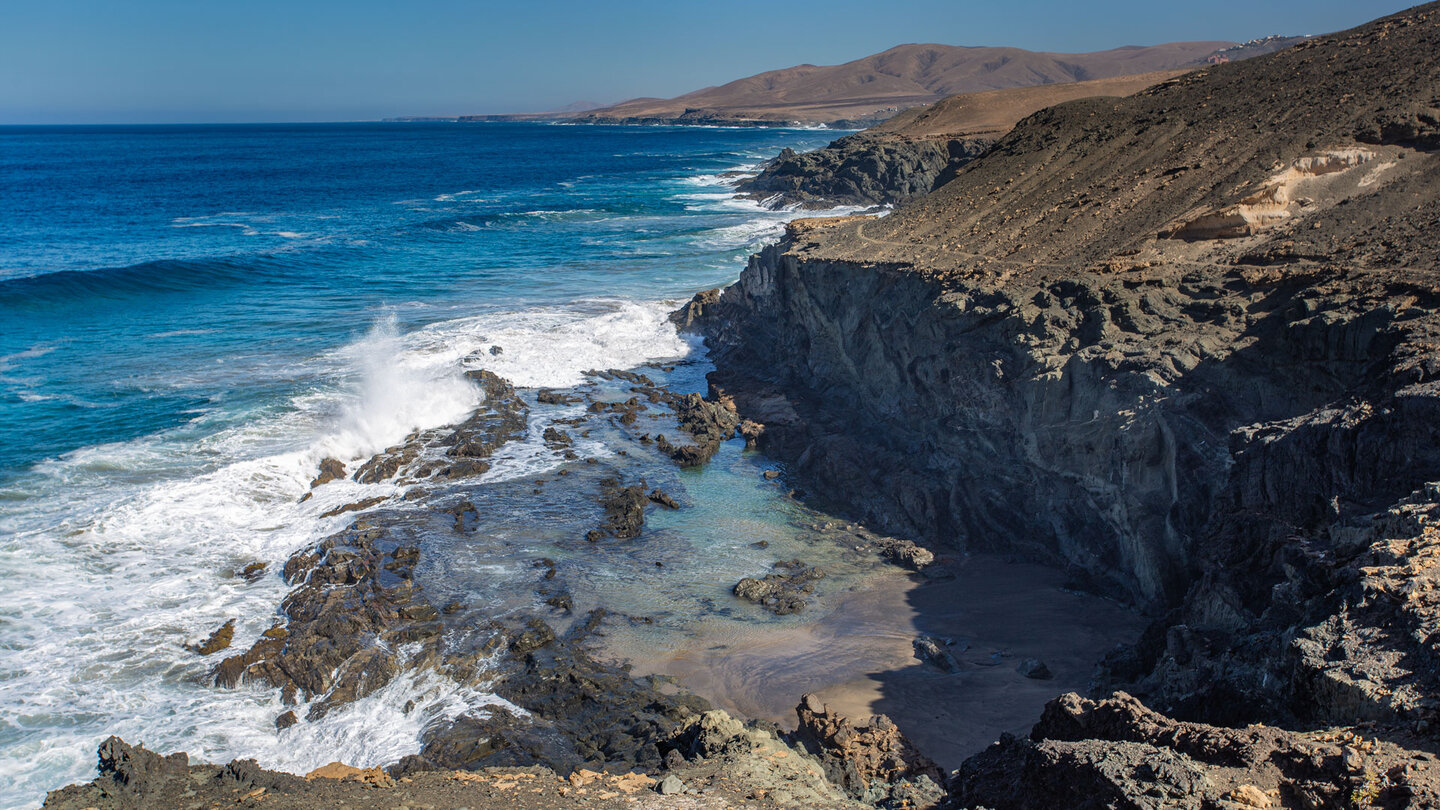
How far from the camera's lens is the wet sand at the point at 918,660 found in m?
10.2

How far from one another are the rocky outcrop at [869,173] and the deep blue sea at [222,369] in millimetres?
3987

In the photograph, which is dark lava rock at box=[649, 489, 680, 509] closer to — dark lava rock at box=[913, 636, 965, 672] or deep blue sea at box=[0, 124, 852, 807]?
deep blue sea at box=[0, 124, 852, 807]

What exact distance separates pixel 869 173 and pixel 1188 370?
4477 centimetres

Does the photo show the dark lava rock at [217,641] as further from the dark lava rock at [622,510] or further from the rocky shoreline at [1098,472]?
the dark lava rock at [622,510]

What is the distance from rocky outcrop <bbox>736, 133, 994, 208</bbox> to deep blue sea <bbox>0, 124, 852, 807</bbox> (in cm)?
399

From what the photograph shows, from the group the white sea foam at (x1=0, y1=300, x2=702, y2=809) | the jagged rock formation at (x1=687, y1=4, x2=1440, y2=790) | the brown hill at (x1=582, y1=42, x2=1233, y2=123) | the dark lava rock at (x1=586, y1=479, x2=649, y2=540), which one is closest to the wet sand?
the jagged rock formation at (x1=687, y1=4, x2=1440, y2=790)

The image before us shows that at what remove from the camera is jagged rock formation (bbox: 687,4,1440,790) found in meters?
7.08

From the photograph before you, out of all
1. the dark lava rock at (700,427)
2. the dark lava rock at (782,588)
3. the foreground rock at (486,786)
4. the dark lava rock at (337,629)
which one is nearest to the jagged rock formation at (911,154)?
the dark lava rock at (700,427)

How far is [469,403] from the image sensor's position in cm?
2123

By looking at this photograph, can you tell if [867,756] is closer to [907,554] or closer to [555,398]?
[907,554]

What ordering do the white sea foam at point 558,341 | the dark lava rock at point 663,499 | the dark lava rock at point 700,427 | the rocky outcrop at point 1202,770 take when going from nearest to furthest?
the rocky outcrop at point 1202,770, the dark lava rock at point 663,499, the dark lava rock at point 700,427, the white sea foam at point 558,341

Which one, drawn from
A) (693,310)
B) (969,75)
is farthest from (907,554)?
(969,75)

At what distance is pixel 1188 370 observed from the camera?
11.4 metres

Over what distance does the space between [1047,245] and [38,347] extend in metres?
27.9
